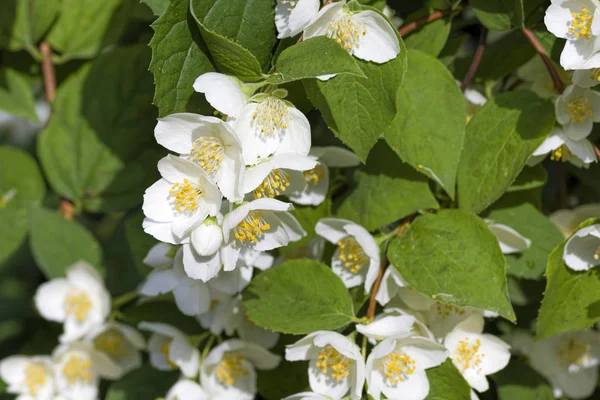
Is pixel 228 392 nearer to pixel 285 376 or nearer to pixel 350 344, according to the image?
pixel 285 376

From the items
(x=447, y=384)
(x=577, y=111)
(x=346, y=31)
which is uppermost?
(x=346, y=31)

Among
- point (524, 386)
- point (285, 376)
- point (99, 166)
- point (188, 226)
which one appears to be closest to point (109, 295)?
point (99, 166)

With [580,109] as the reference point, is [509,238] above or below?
below

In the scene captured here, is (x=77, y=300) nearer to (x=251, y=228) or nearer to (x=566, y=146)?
(x=251, y=228)

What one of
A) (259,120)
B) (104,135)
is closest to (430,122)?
(259,120)

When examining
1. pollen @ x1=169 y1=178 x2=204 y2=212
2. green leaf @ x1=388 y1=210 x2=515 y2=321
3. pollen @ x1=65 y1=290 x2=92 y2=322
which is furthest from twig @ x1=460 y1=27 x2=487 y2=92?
pollen @ x1=65 y1=290 x2=92 y2=322

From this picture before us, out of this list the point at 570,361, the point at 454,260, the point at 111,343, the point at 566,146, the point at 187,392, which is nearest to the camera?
the point at 454,260

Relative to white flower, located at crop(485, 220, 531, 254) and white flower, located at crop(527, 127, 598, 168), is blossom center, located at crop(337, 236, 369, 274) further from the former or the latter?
white flower, located at crop(527, 127, 598, 168)

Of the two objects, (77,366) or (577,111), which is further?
(77,366)
